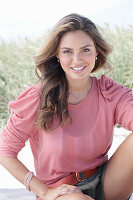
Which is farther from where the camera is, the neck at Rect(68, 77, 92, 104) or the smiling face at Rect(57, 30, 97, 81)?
the neck at Rect(68, 77, 92, 104)

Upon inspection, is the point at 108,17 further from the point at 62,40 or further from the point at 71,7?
the point at 62,40

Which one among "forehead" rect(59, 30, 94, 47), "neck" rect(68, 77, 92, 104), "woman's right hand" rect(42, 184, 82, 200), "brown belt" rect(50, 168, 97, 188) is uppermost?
"forehead" rect(59, 30, 94, 47)

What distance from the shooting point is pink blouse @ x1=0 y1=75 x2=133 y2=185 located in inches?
86.8

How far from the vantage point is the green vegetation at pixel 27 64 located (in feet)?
17.7

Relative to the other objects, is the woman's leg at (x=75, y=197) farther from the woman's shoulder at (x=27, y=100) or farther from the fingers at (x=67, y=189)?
the woman's shoulder at (x=27, y=100)

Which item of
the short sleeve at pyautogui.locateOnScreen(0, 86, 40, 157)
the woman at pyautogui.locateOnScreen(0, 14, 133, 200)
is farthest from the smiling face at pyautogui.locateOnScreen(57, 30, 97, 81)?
the short sleeve at pyautogui.locateOnScreen(0, 86, 40, 157)

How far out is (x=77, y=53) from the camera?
2199 mm

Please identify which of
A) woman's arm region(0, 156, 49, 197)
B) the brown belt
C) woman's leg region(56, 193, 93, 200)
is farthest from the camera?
the brown belt

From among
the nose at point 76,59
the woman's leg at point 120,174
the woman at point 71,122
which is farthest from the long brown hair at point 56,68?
the woman's leg at point 120,174

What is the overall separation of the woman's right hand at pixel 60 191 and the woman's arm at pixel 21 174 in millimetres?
33

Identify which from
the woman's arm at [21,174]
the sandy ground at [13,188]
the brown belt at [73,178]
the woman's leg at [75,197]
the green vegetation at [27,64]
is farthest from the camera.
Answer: the green vegetation at [27,64]

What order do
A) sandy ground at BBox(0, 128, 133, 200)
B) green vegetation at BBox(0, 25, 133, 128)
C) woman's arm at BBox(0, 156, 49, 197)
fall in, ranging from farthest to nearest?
green vegetation at BBox(0, 25, 133, 128)
sandy ground at BBox(0, 128, 133, 200)
woman's arm at BBox(0, 156, 49, 197)

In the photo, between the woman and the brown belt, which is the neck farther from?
the brown belt

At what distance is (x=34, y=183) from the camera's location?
7.12 feet
